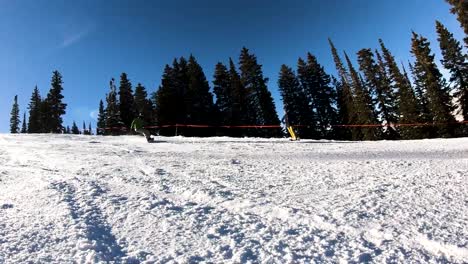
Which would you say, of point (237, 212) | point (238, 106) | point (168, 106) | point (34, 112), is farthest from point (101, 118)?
point (237, 212)

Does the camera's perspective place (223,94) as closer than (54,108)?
Yes

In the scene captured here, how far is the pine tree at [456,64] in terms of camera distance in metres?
38.2

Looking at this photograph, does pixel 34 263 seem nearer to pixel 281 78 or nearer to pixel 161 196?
pixel 161 196

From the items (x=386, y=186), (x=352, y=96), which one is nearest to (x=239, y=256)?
(x=386, y=186)

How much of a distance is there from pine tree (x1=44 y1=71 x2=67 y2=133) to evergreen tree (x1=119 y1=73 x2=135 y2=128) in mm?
10247

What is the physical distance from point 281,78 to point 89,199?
47251 mm

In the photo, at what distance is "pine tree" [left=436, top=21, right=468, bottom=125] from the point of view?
3819cm

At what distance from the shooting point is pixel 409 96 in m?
41.6

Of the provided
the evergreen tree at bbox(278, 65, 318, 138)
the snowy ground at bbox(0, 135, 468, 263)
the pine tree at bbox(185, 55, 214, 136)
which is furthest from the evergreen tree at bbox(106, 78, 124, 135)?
the snowy ground at bbox(0, 135, 468, 263)

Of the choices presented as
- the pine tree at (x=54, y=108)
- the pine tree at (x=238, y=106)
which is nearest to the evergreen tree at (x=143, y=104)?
the pine tree at (x=54, y=108)

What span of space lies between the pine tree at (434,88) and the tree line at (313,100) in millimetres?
95

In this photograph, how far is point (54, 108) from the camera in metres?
56.1

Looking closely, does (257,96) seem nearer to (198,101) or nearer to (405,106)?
(198,101)

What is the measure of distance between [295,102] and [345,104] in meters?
7.37
